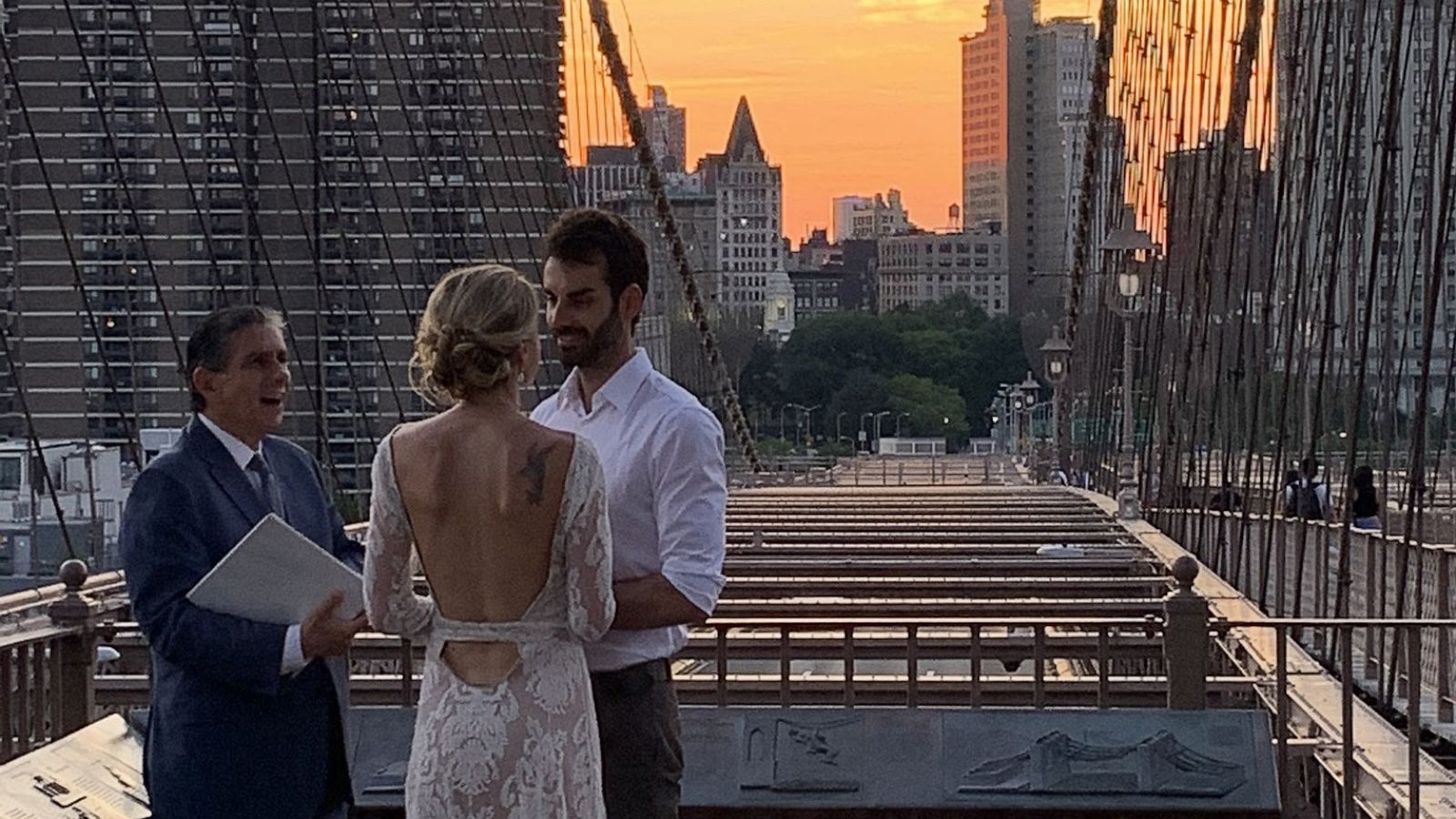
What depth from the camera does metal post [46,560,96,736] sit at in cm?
554

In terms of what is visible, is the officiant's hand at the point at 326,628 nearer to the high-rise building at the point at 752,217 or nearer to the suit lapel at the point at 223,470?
the suit lapel at the point at 223,470

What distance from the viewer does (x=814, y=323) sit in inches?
3327

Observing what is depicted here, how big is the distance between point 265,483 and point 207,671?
0.32m

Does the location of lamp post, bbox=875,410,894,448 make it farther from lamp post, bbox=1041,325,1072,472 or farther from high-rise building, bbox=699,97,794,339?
lamp post, bbox=1041,325,1072,472

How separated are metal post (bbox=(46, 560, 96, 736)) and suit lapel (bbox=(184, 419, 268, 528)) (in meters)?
2.00

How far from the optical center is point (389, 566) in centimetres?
315

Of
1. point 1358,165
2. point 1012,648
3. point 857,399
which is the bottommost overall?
point 857,399

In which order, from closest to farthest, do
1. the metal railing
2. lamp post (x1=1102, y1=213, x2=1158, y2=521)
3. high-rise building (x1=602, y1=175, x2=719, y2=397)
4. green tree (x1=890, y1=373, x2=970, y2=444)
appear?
the metal railing < lamp post (x1=1102, y1=213, x2=1158, y2=521) < high-rise building (x1=602, y1=175, x2=719, y2=397) < green tree (x1=890, y1=373, x2=970, y2=444)

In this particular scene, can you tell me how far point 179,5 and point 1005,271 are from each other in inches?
3700

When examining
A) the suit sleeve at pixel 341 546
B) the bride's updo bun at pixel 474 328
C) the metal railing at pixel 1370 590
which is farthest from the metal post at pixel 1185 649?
A: the bride's updo bun at pixel 474 328

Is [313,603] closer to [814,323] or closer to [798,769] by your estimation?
[798,769]

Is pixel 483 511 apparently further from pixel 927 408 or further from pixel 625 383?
pixel 927 408

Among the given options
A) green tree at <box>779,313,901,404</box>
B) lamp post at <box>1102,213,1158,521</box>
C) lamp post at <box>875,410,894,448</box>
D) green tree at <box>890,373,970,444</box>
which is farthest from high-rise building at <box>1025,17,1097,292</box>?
lamp post at <box>1102,213,1158,521</box>

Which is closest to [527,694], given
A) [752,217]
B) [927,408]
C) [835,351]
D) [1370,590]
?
[1370,590]
